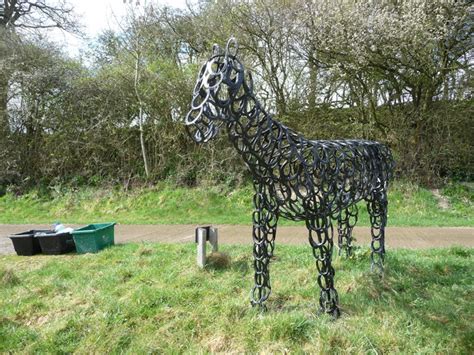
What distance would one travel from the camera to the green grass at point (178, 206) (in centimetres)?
1018

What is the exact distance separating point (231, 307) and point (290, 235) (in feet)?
13.7

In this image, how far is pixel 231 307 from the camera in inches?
170

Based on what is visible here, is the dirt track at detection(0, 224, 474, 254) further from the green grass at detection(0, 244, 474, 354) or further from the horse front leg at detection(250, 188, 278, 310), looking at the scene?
the horse front leg at detection(250, 188, 278, 310)

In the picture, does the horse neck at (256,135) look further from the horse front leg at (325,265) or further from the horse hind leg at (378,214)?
the horse hind leg at (378,214)

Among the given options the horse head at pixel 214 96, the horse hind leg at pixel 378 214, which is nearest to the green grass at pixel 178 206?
the horse hind leg at pixel 378 214

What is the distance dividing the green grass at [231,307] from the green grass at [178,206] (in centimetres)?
394

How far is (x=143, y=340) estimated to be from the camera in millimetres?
3826

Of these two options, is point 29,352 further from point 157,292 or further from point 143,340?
point 157,292

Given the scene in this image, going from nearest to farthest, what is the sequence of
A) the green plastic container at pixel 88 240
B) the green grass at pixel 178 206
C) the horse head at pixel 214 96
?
1. the horse head at pixel 214 96
2. the green plastic container at pixel 88 240
3. the green grass at pixel 178 206

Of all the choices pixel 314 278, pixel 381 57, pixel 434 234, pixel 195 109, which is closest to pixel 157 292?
pixel 314 278

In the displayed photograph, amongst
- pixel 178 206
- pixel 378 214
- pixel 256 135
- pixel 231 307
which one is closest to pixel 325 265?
pixel 231 307

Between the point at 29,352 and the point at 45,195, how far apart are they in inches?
446

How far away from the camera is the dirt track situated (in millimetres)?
7479

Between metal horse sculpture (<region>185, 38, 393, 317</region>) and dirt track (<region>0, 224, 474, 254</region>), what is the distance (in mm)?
3125
